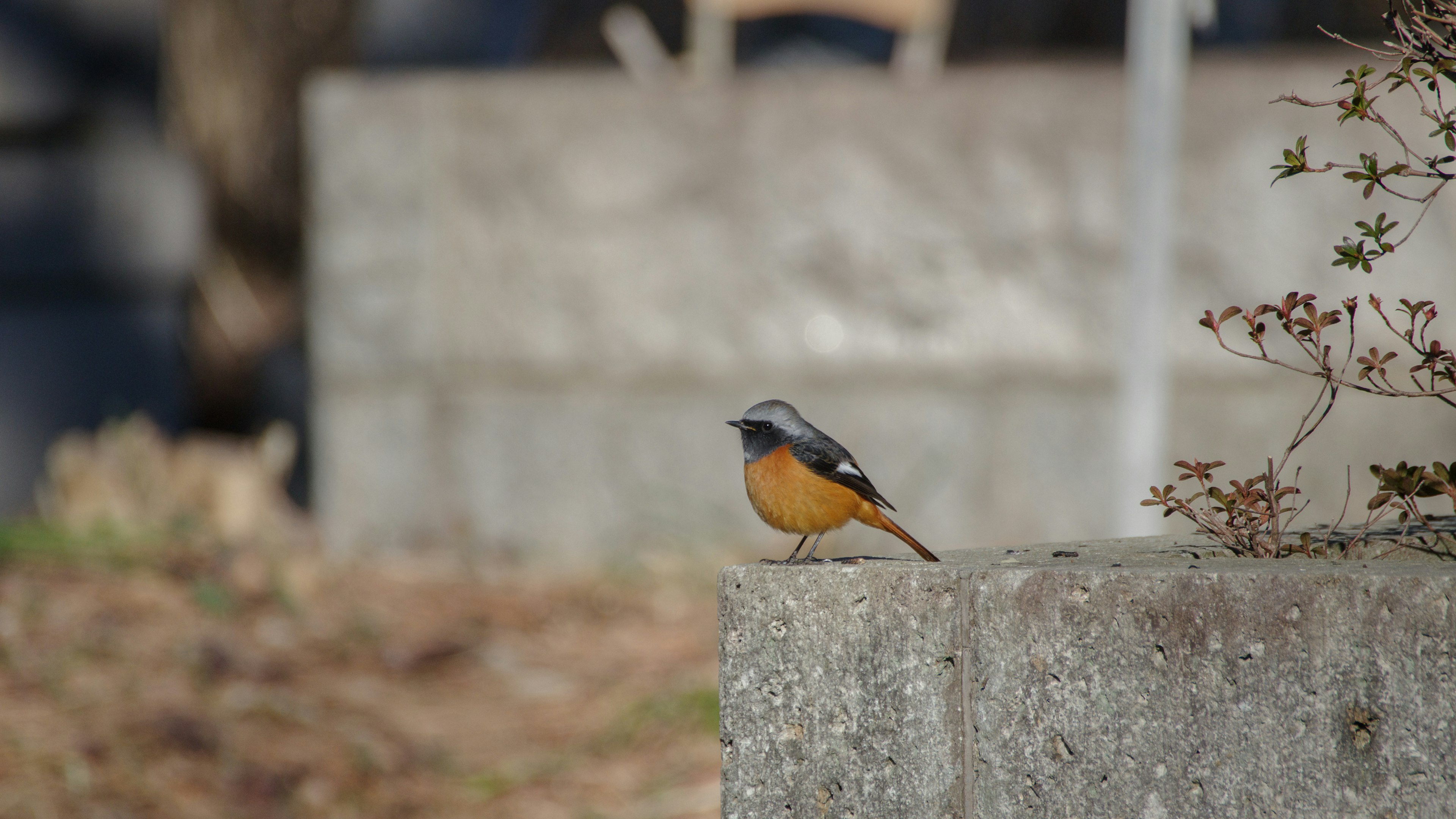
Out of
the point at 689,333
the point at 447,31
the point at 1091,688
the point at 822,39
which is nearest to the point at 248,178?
the point at 447,31

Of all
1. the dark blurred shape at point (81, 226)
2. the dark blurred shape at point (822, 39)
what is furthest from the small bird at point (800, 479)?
the dark blurred shape at point (822, 39)

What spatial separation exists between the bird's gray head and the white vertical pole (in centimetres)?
276

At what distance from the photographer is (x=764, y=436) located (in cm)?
269

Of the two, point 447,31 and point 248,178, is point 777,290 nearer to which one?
point 447,31

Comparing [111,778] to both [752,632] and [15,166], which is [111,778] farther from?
[15,166]

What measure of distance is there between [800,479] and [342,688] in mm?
2743

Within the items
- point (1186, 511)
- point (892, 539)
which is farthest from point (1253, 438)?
point (1186, 511)

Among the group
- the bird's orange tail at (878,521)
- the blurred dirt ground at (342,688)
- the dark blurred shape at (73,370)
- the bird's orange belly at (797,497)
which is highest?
the dark blurred shape at (73,370)

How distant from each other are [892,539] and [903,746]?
375 cm

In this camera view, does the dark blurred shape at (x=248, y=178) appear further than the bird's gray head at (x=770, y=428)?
Yes

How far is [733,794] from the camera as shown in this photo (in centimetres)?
221

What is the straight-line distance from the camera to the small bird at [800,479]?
2.57 metres

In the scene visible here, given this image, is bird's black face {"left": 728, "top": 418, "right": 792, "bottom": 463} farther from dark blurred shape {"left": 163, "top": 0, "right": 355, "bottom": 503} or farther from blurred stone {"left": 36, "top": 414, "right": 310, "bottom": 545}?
dark blurred shape {"left": 163, "top": 0, "right": 355, "bottom": 503}

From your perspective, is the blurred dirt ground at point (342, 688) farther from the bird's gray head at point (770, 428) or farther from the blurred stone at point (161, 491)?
the bird's gray head at point (770, 428)
